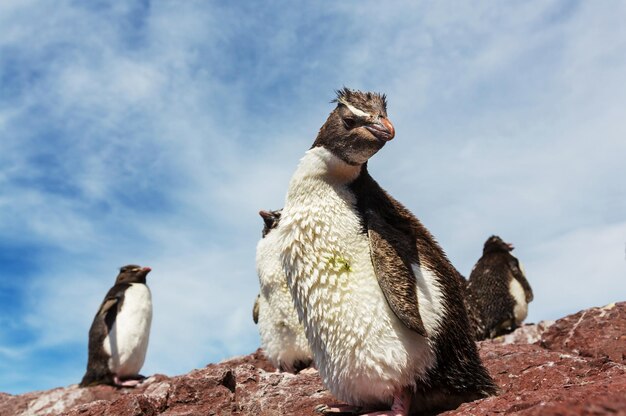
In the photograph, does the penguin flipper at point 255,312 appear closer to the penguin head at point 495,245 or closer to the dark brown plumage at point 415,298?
the penguin head at point 495,245

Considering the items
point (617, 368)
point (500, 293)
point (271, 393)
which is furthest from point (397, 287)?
point (500, 293)

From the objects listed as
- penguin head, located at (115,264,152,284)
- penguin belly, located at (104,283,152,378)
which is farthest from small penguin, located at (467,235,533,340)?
penguin head, located at (115,264,152,284)

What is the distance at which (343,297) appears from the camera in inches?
178

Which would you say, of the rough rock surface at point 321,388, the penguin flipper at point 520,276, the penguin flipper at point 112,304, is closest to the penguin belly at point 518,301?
the penguin flipper at point 520,276

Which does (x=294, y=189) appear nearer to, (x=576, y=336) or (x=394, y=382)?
(x=394, y=382)

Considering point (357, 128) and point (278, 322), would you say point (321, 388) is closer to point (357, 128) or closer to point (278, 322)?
point (357, 128)

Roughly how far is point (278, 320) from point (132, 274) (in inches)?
265

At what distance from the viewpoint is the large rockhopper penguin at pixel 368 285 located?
4.39 metres

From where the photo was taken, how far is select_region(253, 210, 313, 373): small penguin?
27.8 ft

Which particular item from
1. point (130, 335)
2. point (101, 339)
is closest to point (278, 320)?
point (130, 335)

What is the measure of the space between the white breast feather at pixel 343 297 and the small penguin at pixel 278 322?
11.6 ft

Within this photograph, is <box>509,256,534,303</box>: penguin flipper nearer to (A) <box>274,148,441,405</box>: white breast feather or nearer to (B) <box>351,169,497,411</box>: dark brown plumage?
(B) <box>351,169,497,411</box>: dark brown plumage

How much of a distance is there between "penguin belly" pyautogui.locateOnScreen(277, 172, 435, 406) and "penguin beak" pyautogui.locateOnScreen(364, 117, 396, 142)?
0.48 m

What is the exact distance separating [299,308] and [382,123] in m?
1.49
